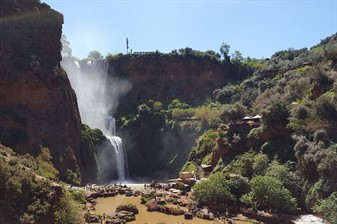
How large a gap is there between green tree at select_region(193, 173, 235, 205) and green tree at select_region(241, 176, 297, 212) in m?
1.28

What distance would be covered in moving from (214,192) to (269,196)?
4147 mm

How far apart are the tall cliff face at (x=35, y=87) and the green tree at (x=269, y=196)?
836 inches

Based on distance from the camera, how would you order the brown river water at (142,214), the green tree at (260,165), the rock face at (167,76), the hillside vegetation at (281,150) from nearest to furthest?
the brown river water at (142,214) < the hillside vegetation at (281,150) < the green tree at (260,165) < the rock face at (167,76)

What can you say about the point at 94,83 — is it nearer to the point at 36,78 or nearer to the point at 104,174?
the point at 104,174

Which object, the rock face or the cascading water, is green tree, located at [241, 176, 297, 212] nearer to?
the cascading water

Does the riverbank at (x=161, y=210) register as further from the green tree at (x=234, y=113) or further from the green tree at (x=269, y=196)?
the green tree at (x=234, y=113)

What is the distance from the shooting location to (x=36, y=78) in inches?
1641

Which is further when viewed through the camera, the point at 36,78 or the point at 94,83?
the point at 94,83

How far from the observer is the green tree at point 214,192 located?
29109 millimetres

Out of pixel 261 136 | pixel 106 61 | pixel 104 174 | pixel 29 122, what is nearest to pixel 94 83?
pixel 106 61

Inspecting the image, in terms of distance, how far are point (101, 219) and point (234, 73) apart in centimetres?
6331

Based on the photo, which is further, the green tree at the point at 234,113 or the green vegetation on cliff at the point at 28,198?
the green tree at the point at 234,113

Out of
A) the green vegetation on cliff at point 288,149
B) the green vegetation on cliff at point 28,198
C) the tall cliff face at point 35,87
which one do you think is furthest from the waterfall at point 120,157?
Answer: the green vegetation on cliff at point 28,198

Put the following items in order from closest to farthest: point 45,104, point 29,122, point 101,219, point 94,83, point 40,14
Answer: point 101,219 → point 29,122 → point 45,104 → point 40,14 → point 94,83
